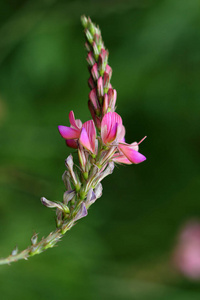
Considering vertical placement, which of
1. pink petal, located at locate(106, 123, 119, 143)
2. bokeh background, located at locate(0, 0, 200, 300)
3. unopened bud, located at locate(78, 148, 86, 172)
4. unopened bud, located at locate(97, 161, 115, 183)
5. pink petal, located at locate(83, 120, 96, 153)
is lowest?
unopened bud, located at locate(97, 161, 115, 183)

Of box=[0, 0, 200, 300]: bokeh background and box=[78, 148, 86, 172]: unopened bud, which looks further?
box=[0, 0, 200, 300]: bokeh background

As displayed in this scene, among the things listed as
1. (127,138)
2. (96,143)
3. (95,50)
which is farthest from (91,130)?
(127,138)

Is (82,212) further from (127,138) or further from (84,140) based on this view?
(127,138)

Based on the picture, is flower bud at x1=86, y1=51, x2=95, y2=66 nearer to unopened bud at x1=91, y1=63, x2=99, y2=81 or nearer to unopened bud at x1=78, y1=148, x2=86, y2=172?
unopened bud at x1=91, y1=63, x2=99, y2=81

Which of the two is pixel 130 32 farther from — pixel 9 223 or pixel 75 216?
pixel 75 216

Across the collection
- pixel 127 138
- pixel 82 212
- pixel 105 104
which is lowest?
pixel 82 212

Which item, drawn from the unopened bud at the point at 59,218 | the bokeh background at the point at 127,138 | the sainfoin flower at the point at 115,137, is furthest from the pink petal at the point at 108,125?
the bokeh background at the point at 127,138

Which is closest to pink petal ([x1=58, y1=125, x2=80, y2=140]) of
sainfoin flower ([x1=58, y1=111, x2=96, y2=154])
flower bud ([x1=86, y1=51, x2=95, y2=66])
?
sainfoin flower ([x1=58, y1=111, x2=96, y2=154])
